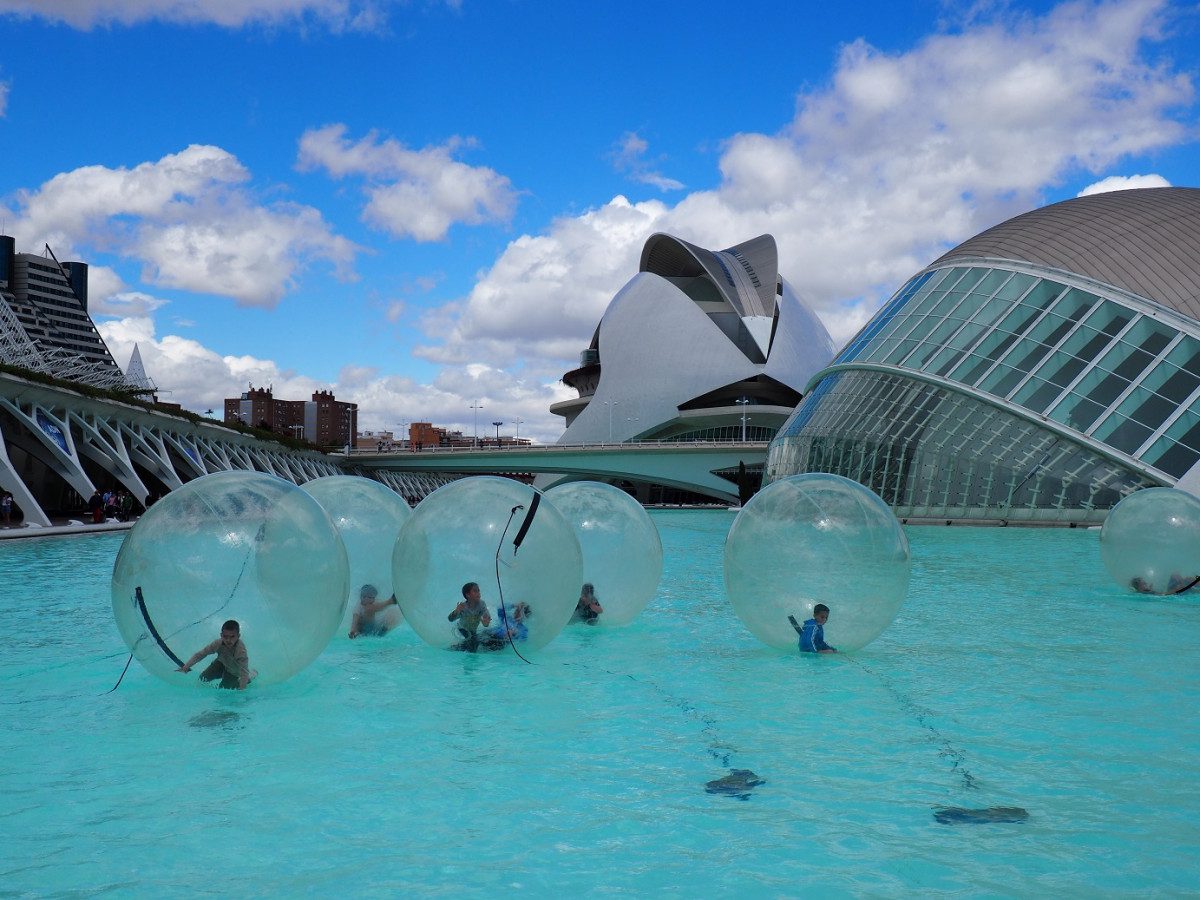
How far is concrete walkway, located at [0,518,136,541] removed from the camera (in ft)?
81.4

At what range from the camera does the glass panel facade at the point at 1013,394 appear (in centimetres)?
2495

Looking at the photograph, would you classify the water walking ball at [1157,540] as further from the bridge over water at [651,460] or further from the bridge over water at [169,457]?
the bridge over water at [651,460]

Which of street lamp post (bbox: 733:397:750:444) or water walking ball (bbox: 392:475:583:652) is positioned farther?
street lamp post (bbox: 733:397:750:444)

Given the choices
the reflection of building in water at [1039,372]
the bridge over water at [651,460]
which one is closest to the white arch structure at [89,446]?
the reflection of building in water at [1039,372]

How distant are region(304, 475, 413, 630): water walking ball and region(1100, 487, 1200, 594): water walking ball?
8927 millimetres

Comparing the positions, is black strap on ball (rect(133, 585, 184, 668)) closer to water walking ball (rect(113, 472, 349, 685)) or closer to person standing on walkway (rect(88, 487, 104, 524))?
water walking ball (rect(113, 472, 349, 685))

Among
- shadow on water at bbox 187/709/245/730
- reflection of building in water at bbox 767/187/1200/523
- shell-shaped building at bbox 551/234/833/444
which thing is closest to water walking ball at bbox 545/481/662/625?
shadow on water at bbox 187/709/245/730

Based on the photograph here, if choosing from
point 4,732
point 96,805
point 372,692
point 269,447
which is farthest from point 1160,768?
point 269,447

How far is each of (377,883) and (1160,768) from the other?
4.35m

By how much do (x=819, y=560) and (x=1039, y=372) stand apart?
68.9 ft

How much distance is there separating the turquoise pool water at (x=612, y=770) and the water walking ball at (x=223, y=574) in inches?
20.9

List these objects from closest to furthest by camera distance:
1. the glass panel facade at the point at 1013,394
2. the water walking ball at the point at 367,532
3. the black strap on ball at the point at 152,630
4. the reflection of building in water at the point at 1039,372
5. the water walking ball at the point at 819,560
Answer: the black strap on ball at the point at 152,630 → the water walking ball at the point at 819,560 → the water walking ball at the point at 367,532 → the glass panel facade at the point at 1013,394 → the reflection of building in water at the point at 1039,372

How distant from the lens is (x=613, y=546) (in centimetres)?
1015

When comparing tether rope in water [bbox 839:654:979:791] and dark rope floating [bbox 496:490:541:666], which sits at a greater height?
dark rope floating [bbox 496:490:541:666]
